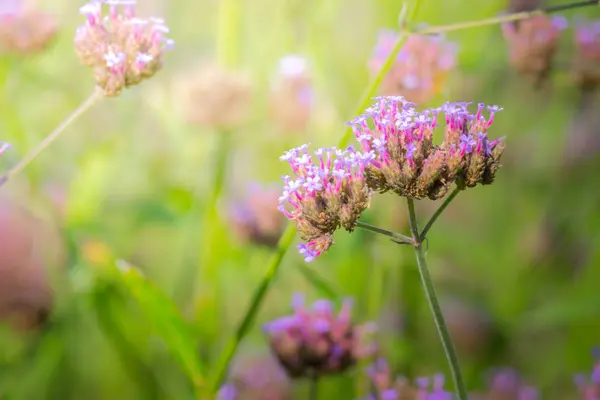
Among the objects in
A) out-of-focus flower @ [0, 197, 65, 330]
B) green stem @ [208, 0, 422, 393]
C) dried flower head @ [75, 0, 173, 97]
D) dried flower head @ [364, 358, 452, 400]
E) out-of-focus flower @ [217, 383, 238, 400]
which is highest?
dried flower head @ [75, 0, 173, 97]

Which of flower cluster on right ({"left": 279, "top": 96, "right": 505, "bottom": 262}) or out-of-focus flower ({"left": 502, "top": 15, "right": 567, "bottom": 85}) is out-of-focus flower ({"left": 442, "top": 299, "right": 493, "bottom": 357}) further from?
flower cluster on right ({"left": 279, "top": 96, "right": 505, "bottom": 262})

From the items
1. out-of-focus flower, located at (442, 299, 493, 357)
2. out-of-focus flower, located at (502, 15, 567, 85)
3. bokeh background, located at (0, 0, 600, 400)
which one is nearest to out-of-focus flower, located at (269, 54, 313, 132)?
bokeh background, located at (0, 0, 600, 400)

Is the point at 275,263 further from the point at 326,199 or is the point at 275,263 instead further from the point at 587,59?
the point at 587,59

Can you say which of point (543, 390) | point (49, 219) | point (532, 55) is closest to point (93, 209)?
point (49, 219)

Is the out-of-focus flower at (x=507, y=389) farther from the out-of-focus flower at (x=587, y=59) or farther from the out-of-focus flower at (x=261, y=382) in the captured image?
the out-of-focus flower at (x=587, y=59)

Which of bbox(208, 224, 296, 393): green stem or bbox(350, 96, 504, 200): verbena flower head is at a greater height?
bbox(350, 96, 504, 200): verbena flower head

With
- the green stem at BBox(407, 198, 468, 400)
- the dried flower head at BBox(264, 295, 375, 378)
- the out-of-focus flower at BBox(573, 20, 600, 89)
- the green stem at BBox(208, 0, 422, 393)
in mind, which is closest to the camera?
the green stem at BBox(407, 198, 468, 400)

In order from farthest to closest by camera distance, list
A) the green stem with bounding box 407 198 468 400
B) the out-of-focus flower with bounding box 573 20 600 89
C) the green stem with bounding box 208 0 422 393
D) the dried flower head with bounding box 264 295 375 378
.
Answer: the out-of-focus flower with bounding box 573 20 600 89 → the dried flower head with bounding box 264 295 375 378 → the green stem with bounding box 208 0 422 393 → the green stem with bounding box 407 198 468 400

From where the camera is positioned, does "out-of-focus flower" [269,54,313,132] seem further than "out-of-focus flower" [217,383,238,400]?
Yes

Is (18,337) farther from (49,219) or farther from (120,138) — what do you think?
(120,138)
